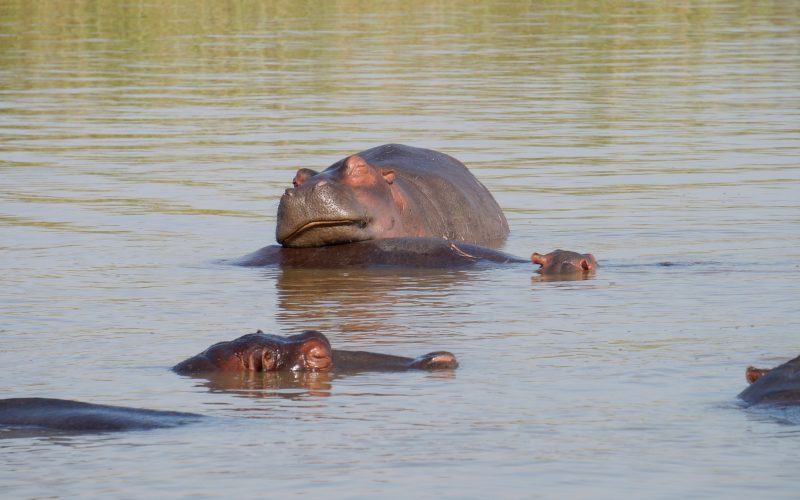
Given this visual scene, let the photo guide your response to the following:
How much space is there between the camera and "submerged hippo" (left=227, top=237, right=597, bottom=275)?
10828 millimetres

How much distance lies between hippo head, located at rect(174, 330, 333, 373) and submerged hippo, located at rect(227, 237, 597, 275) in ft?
10.6

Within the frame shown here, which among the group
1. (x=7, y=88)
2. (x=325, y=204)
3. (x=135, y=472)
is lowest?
(x=135, y=472)

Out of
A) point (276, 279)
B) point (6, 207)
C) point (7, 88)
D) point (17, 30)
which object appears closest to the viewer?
point (276, 279)

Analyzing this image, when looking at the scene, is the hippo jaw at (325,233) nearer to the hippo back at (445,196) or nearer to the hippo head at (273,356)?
the hippo back at (445,196)

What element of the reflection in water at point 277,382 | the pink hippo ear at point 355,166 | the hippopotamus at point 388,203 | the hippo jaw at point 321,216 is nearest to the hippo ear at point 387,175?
the hippopotamus at point 388,203

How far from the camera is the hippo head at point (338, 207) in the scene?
11.0m

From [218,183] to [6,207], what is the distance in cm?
189

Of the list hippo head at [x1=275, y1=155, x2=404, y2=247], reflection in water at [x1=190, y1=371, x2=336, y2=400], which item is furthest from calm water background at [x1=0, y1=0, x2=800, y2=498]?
hippo head at [x1=275, y1=155, x2=404, y2=247]

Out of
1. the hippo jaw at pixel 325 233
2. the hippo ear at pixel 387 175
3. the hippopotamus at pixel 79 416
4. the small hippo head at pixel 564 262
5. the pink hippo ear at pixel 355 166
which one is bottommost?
the hippopotamus at pixel 79 416

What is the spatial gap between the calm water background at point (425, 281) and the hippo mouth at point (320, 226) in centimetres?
32

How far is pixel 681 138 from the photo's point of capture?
17.6 m

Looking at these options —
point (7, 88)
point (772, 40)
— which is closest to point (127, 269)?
point (7, 88)

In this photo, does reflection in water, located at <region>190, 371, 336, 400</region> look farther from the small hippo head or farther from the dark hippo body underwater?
the small hippo head

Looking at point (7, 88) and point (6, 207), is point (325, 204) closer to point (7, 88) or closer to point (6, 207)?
point (6, 207)
